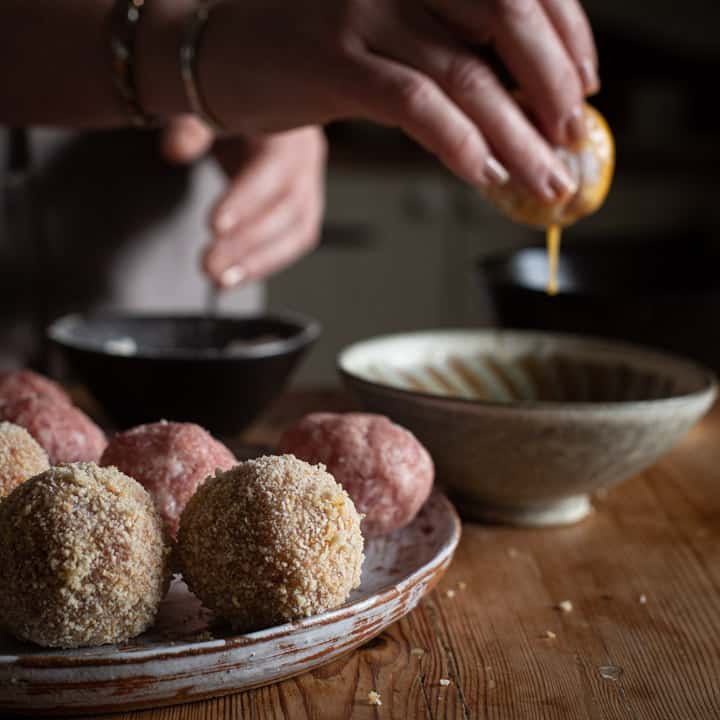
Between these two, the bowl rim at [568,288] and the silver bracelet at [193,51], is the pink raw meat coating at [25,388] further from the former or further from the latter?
the bowl rim at [568,288]

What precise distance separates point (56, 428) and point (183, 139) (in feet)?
2.96

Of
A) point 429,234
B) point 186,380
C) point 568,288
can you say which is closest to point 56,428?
point 186,380

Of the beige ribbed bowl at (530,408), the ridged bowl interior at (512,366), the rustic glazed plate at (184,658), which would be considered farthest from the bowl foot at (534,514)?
the rustic glazed plate at (184,658)

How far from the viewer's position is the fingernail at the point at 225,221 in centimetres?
150

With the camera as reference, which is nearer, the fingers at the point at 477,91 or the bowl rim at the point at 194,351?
the fingers at the point at 477,91

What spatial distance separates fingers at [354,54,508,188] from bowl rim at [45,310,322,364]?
0.32 meters

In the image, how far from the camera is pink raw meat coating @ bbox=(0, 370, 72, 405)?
93 cm

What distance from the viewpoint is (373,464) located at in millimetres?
815

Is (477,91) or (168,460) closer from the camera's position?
(168,460)

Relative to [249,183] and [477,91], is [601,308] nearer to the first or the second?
[477,91]

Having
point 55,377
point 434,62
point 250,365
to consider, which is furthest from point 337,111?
point 55,377

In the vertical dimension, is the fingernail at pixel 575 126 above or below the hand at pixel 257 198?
above

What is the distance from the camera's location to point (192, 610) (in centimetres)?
70

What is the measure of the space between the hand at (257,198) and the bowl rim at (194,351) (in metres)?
0.12
